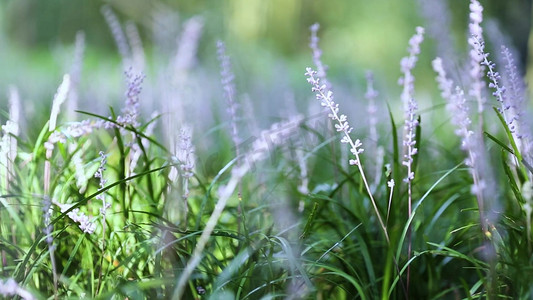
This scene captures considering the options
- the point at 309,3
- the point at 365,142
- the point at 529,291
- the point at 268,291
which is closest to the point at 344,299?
the point at 268,291

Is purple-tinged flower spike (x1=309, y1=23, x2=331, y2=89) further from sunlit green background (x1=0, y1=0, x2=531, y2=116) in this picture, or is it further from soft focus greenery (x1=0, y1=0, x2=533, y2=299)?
sunlit green background (x1=0, y1=0, x2=531, y2=116)

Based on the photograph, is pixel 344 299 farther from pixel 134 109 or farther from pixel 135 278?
pixel 134 109

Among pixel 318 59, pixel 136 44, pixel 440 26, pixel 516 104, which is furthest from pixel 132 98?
pixel 440 26

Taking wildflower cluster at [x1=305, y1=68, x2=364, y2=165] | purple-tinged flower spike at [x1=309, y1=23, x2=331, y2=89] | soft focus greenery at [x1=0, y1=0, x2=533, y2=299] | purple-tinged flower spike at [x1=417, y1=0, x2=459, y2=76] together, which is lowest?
soft focus greenery at [x1=0, y1=0, x2=533, y2=299]

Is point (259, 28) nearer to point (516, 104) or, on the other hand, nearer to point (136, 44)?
point (136, 44)

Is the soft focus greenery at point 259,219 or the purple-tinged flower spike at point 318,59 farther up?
the purple-tinged flower spike at point 318,59

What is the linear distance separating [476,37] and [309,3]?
9336 mm

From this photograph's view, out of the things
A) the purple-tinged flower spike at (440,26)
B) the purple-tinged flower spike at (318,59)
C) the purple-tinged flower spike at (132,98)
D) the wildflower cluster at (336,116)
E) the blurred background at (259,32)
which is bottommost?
the wildflower cluster at (336,116)

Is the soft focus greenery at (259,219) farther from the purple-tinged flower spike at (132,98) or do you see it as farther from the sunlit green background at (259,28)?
the sunlit green background at (259,28)

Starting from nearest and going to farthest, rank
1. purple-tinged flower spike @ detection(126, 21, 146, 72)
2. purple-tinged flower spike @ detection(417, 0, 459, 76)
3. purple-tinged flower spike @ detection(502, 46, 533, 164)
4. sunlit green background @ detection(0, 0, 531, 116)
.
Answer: purple-tinged flower spike @ detection(502, 46, 533, 164) < purple-tinged flower spike @ detection(417, 0, 459, 76) < purple-tinged flower spike @ detection(126, 21, 146, 72) < sunlit green background @ detection(0, 0, 531, 116)

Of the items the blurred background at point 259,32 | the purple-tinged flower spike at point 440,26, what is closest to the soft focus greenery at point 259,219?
the purple-tinged flower spike at point 440,26

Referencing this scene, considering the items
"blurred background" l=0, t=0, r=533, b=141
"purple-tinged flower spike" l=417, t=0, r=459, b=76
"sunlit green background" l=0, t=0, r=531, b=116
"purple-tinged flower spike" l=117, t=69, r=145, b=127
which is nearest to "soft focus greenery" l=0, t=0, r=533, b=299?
"purple-tinged flower spike" l=117, t=69, r=145, b=127

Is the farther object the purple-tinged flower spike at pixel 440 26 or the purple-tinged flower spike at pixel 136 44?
the purple-tinged flower spike at pixel 136 44

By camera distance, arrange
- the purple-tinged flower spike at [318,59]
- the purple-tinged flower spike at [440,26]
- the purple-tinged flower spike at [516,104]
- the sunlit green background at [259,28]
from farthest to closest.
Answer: the sunlit green background at [259,28], the purple-tinged flower spike at [440,26], the purple-tinged flower spike at [318,59], the purple-tinged flower spike at [516,104]
